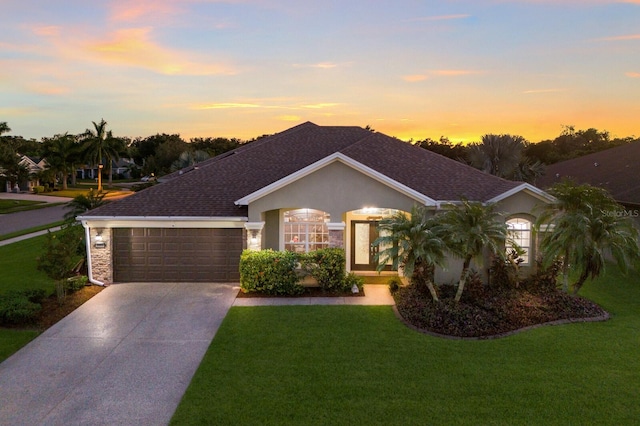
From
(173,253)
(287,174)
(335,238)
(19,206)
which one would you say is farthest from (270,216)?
(19,206)

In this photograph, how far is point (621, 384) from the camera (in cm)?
768

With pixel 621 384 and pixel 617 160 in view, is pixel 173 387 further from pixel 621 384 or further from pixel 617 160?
pixel 617 160

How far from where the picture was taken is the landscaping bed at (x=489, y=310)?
1059cm

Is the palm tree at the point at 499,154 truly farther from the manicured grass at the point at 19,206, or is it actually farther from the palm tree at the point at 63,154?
the palm tree at the point at 63,154

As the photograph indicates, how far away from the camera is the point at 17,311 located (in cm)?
1099

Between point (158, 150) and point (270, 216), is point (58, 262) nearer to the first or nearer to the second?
point (270, 216)

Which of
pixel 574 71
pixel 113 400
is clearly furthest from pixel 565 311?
pixel 574 71

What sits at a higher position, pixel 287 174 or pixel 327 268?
pixel 287 174

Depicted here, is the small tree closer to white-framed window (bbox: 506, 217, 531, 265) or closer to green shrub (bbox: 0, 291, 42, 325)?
green shrub (bbox: 0, 291, 42, 325)

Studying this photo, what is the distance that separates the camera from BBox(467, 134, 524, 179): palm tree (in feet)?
77.0

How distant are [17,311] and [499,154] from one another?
22.7 meters

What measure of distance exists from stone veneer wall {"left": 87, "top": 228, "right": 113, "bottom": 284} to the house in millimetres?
18054

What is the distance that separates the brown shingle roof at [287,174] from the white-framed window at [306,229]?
6.17 feet

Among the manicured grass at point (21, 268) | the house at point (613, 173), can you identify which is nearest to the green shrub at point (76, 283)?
the manicured grass at point (21, 268)
